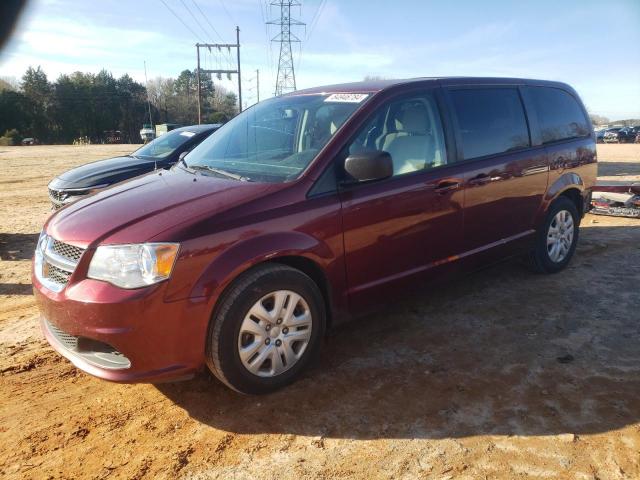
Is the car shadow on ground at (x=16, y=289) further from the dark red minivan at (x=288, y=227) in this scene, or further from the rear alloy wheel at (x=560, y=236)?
the rear alloy wheel at (x=560, y=236)

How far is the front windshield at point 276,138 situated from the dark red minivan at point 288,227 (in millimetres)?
19

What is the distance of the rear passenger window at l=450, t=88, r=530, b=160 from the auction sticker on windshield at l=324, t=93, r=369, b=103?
88 centimetres

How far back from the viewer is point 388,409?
2.85 metres

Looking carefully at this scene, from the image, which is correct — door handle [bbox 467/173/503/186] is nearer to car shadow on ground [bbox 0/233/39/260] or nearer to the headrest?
the headrest

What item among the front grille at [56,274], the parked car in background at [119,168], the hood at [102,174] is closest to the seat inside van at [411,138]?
the front grille at [56,274]

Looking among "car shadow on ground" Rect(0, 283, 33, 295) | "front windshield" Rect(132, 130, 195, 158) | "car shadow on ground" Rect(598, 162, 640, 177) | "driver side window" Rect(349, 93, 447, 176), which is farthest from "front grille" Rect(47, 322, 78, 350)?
"car shadow on ground" Rect(598, 162, 640, 177)

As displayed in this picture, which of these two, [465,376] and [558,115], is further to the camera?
[558,115]

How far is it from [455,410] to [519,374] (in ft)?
2.16

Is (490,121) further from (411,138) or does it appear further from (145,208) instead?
(145,208)

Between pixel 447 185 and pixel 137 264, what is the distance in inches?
93.1

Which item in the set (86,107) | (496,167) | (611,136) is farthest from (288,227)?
(86,107)

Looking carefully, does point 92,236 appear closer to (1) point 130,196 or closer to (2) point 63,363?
(1) point 130,196

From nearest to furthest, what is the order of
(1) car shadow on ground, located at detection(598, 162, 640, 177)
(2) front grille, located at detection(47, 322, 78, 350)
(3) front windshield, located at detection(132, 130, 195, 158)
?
(2) front grille, located at detection(47, 322, 78, 350)
(3) front windshield, located at detection(132, 130, 195, 158)
(1) car shadow on ground, located at detection(598, 162, 640, 177)

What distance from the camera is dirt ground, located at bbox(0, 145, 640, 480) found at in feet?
7.95
